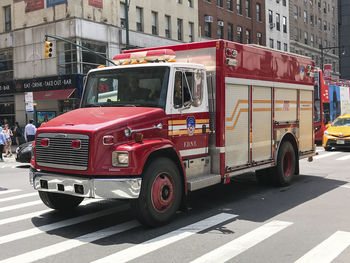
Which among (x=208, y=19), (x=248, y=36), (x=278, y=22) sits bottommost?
(x=248, y=36)

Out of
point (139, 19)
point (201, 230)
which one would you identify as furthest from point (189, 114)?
point (139, 19)

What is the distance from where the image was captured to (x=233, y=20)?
46.3 m

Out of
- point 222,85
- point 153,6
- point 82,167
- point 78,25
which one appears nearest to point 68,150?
point 82,167

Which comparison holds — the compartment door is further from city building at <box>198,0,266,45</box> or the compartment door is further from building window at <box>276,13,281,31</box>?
building window at <box>276,13,281,31</box>

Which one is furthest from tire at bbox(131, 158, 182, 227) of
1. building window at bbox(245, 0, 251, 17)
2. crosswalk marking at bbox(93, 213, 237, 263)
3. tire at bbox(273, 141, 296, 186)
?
building window at bbox(245, 0, 251, 17)

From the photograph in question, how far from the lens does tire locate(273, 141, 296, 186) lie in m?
10.1

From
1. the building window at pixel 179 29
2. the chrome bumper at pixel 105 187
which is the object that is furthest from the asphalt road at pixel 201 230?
the building window at pixel 179 29

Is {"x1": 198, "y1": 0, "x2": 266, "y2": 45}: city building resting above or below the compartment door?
above

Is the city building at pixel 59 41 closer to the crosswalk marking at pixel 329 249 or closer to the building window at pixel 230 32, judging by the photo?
the building window at pixel 230 32

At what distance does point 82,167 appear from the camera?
6.26m

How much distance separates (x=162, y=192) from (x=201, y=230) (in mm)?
820

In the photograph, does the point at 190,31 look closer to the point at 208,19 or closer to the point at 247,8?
the point at 208,19

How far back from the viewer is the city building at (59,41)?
3042 centimetres

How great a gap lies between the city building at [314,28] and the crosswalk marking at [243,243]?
5021cm
